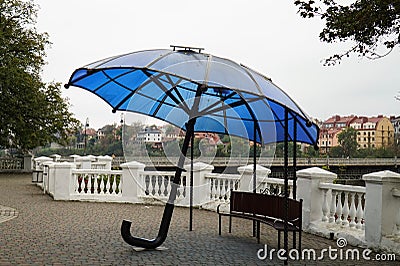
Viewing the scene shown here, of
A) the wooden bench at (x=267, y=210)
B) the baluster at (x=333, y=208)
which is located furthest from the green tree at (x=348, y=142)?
the wooden bench at (x=267, y=210)

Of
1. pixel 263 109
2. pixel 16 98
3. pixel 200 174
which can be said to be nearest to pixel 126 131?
pixel 263 109

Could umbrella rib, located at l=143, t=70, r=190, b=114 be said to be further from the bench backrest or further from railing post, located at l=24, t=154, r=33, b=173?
railing post, located at l=24, t=154, r=33, b=173

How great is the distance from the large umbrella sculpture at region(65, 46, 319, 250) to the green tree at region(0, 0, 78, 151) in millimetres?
19022

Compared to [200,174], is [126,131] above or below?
above

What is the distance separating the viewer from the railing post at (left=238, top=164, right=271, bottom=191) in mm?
11680

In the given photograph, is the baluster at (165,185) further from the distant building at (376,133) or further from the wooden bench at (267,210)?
the distant building at (376,133)

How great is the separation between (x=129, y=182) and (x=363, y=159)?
52899mm

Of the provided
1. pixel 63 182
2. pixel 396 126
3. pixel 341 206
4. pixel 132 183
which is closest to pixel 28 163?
pixel 63 182

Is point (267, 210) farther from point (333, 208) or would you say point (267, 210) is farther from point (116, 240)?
point (116, 240)

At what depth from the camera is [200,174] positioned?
13.5m

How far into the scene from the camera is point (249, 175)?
485 inches

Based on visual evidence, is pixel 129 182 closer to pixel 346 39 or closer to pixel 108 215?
pixel 108 215

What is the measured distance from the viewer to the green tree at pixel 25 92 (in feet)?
89.4

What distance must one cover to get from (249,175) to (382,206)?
4.67m
